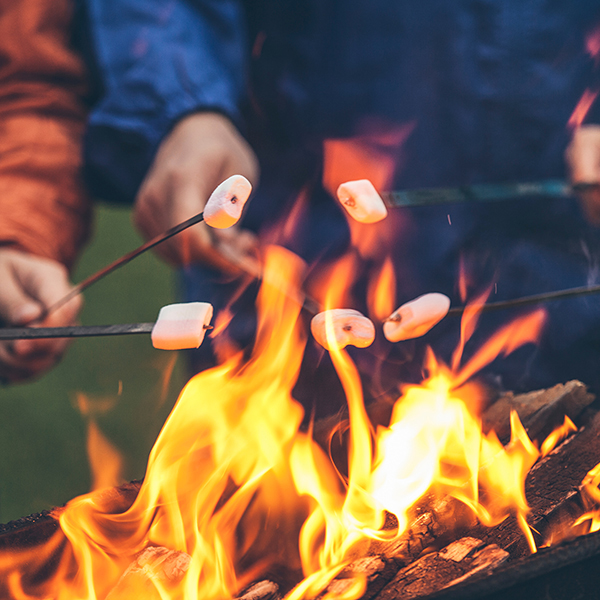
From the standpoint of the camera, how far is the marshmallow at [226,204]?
21.5 inches

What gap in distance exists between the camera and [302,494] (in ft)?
2.11

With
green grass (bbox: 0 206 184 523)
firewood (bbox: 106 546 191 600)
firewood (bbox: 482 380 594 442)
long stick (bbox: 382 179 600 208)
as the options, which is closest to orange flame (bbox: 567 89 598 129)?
long stick (bbox: 382 179 600 208)

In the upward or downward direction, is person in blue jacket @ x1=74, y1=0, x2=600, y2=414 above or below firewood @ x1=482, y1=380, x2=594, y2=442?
above

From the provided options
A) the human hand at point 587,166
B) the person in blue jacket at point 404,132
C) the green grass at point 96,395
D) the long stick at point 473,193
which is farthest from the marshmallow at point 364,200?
the green grass at point 96,395

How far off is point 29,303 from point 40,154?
0.37 m

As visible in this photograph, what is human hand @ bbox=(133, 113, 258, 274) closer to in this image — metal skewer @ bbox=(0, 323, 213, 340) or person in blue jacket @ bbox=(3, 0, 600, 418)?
person in blue jacket @ bbox=(3, 0, 600, 418)

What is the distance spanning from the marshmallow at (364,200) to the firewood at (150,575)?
42 centimetres

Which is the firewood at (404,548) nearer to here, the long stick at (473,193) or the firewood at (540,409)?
the firewood at (540,409)

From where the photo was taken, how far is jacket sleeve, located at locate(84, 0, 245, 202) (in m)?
1.01

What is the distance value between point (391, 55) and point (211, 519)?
0.82 metres

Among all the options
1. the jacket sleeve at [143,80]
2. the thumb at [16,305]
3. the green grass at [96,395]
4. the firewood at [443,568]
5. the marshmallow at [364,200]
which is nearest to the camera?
the firewood at [443,568]

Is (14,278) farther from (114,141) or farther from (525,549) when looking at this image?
(525,549)

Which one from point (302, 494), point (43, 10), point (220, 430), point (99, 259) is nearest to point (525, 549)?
point (302, 494)

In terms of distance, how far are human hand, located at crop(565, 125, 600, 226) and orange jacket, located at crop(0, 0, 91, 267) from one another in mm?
907
